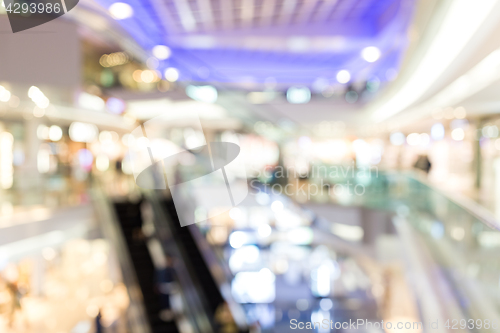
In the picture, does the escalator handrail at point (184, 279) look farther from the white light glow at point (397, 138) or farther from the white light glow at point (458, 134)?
the white light glow at point (397, 138)

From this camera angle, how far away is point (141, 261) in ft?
22.2

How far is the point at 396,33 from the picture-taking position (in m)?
10.2

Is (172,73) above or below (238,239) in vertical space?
above

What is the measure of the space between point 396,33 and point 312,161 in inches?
178

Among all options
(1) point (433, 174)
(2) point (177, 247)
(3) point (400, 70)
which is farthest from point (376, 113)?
(2) point (177, 247)

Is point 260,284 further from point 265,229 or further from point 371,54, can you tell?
point 371,54

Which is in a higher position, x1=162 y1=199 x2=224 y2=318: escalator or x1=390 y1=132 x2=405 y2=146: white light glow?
x1=390 y1=132 x2=405 y2=146: white light glow

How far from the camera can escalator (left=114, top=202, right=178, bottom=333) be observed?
19.9ft

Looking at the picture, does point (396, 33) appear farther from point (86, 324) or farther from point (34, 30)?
point (86, 324)

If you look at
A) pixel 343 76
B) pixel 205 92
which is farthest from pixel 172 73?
pixel 343 76

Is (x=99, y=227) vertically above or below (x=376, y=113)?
below

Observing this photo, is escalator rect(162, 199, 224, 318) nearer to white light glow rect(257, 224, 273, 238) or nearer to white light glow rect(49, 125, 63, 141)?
white light glow rect(257, 224, 273, 238)

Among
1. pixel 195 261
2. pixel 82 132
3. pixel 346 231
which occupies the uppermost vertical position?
pixel 82 132

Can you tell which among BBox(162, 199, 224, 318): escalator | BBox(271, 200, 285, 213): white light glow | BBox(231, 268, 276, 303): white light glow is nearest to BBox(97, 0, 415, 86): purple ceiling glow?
BBox(162, 199, 224, 318): escalator
